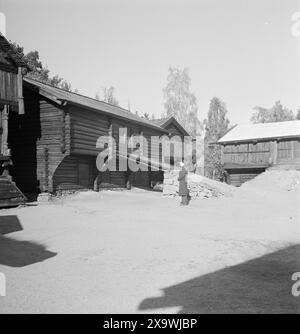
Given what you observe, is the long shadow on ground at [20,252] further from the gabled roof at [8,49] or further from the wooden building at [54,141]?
the gabled roof at [8,49]

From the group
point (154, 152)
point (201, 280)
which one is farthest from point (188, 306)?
point (154, 152)

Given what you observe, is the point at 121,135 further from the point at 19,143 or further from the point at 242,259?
the point at 242,259

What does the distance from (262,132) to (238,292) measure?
27.1m

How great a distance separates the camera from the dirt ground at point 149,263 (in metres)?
4.18

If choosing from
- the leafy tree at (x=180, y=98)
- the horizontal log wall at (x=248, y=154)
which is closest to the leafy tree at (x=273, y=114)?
the leafy tree at (x=180, y=98)

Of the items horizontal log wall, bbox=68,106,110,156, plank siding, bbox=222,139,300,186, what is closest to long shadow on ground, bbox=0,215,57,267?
horizontal log wall, bbox=68,106,110,156

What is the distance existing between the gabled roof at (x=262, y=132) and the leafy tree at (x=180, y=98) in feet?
35.0

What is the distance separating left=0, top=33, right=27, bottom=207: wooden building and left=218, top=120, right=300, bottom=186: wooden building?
63.9ft

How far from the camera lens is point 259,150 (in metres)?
28.4

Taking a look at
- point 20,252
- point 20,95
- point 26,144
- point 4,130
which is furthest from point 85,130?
point 20,252

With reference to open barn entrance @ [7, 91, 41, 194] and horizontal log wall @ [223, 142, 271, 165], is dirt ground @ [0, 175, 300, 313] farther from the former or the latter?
horizontal log wall @ [223, 142, 271, 165]

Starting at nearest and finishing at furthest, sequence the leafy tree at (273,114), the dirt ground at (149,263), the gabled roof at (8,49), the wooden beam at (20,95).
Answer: the dirt ground at (149,263) < the gabled roof at (8,49) < the wooden beam at (20,95) < the leafy tree at (273,114)

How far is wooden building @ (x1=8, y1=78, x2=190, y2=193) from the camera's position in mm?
17141
